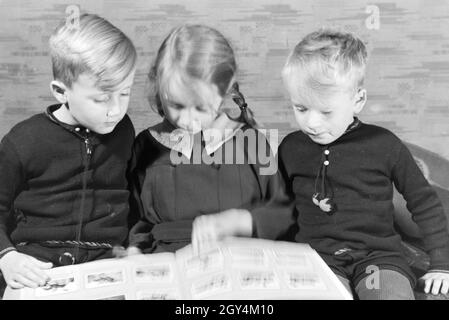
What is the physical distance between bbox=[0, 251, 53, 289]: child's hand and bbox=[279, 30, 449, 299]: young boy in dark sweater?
510mm

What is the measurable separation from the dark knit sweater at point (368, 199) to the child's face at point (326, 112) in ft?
0.09

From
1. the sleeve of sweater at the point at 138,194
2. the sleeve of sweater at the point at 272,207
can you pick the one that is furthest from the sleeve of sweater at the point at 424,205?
the sleeve of sweater at the point at 138,194

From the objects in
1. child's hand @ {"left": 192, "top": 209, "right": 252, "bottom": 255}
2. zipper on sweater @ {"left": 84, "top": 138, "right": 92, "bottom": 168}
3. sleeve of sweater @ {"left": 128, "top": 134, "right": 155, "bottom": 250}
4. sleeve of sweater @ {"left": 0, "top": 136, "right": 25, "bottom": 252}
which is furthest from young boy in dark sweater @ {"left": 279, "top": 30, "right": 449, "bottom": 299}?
sleeve of sweater @ {"left": 0, "top": 136, "right": 25, "bottom": 252}

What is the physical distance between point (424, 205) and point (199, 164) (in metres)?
0.46

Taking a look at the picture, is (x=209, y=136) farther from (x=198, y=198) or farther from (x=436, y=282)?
(x=436, y=282)

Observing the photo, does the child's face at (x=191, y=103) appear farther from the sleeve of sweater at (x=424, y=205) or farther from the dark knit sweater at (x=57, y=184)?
the sleeve of sweater at (x=424, y=205)

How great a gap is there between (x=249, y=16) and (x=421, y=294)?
26.1 inches

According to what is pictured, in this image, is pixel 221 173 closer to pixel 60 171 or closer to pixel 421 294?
pixel 60 171

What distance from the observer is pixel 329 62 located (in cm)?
123

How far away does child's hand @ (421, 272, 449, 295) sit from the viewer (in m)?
1.21

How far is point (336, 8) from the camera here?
1341 millimetres

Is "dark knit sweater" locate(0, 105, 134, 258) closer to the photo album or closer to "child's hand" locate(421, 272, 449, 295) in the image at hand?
the photo album
